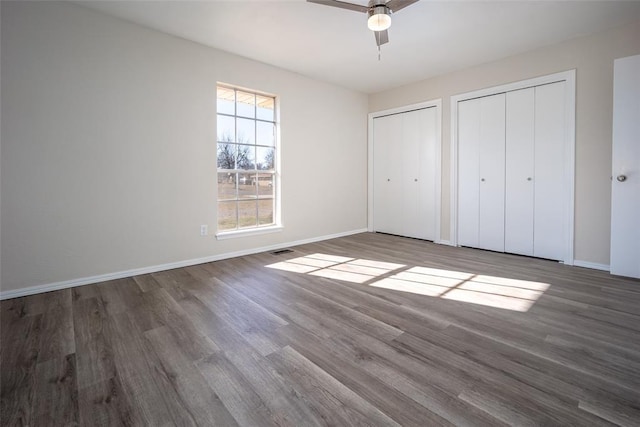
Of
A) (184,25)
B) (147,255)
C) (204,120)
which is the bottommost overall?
(147,255)

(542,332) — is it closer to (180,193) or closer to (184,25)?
(180,193)

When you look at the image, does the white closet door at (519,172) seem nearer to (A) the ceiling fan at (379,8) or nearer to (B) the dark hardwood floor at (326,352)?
(B) the dark hardwood floor at (326,352)

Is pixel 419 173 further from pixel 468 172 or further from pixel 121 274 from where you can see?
pixel 121 274

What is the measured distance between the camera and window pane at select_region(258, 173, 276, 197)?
4.32m

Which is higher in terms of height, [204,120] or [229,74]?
[229,74]

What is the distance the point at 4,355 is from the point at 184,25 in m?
3.20

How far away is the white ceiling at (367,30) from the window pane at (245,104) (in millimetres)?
512

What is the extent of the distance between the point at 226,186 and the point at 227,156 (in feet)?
1.33

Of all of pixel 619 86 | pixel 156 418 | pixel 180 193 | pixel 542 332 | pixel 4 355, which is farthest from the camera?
pixel 180 193

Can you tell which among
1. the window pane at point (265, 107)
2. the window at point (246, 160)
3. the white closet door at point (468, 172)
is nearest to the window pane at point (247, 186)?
the window at point (246, 160)

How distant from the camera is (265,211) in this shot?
443 cm

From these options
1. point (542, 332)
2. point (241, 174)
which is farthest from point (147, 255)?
point (542, 332)

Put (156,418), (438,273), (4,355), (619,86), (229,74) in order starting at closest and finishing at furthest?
(156,418) → (4,355) → (619,86) → (438,273) → (229,74)

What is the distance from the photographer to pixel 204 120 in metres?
3.66
